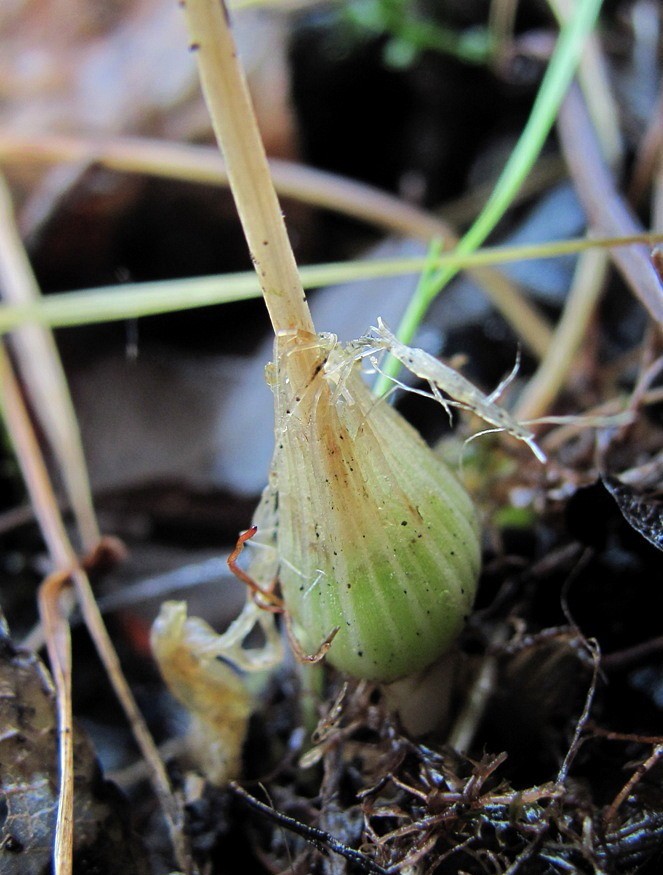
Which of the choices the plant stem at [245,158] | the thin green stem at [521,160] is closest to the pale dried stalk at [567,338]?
the thin green stem at [521,160]

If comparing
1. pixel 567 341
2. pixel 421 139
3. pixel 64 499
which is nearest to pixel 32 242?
pixel 64 499

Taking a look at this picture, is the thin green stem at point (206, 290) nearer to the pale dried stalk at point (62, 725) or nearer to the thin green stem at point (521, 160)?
the thin green stem at point (521, 160)

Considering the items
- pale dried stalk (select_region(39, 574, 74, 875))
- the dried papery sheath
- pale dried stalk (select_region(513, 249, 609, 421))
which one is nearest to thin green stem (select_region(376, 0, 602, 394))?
pale dried stalk (select_region(513, 249, 609, 421))

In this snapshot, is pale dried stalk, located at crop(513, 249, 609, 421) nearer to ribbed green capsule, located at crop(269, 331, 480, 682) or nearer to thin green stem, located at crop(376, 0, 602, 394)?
thin green stem, located at crop(376, 0, 602, 394)

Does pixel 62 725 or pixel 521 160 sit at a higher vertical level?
pixel 521 160

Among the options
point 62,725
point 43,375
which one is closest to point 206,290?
point 43,375

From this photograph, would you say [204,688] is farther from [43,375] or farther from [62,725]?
[43,375]

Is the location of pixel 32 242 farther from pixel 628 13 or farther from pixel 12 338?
pixel 628 13
